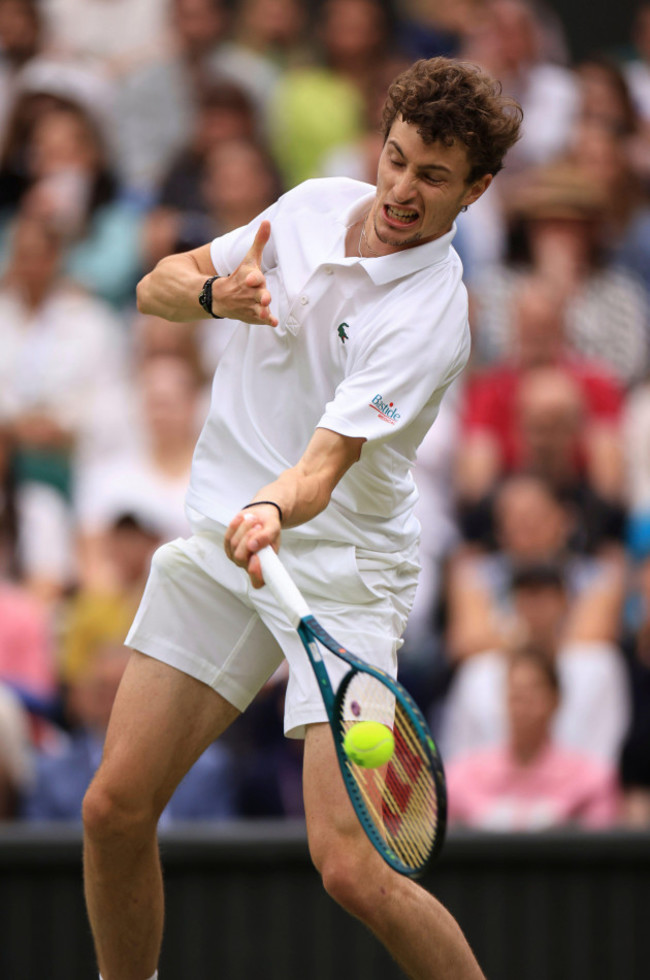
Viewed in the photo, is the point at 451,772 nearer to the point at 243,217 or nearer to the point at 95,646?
the point at 95,646

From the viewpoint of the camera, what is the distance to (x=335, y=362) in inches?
142

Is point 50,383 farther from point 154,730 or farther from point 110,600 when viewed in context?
point 154,730

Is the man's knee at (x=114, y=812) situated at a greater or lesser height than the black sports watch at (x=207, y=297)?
lesser

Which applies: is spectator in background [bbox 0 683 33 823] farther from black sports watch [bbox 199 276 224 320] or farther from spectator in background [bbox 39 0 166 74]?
spectator in background [bbox 39 0 166 74]

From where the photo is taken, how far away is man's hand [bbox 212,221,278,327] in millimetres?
3428

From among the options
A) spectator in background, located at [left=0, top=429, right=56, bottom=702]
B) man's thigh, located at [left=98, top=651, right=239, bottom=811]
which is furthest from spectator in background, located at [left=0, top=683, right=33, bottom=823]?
man's thigh, located at [left=98, top=651, right=239, bottom=811]

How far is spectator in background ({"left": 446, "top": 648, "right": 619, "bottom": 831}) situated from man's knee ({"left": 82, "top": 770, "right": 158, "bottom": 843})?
8.10 ft

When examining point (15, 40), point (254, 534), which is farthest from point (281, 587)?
point (15, 40)

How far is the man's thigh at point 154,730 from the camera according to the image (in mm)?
3602

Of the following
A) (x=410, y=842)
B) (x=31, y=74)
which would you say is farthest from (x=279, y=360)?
(x=31, y=74)

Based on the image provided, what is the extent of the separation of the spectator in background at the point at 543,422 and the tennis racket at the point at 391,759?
343 centimetres

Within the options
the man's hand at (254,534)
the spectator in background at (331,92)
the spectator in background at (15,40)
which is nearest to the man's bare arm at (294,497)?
the man's hand at (254,534)

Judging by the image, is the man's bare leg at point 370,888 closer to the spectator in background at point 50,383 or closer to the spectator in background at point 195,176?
the spectator in background at point 50,383

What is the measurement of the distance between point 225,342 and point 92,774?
228 cm
